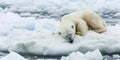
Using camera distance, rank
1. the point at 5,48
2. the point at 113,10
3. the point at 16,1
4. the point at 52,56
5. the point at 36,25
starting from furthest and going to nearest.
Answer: the point at 16,1 → the point at 113,10 → the point at 36,25 → the point at 5,48 → the point at 52,56

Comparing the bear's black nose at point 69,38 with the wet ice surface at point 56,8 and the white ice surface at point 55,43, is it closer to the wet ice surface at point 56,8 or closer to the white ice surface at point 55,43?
the white ice surface at point 55,43

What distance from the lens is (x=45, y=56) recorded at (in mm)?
6363

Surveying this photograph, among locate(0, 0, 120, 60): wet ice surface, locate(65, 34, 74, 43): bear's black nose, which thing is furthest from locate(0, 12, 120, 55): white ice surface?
locate(0, 0, 120, 60): wet ice surface

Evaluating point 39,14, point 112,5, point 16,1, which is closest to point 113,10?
point 112,5

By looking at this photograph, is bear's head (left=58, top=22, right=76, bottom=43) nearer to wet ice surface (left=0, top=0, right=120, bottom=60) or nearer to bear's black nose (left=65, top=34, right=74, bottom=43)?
bear's black nose (left=65, top=34, right=74, bottom=43)

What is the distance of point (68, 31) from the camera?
21.5ft

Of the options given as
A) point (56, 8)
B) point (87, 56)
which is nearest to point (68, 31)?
point (87, 56)

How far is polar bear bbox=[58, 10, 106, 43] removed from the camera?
657cm

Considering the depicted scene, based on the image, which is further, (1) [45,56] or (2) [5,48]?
(2) [5,48]

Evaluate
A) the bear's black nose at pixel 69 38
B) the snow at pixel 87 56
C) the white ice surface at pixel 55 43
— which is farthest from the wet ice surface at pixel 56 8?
the snow at pixel 87 56

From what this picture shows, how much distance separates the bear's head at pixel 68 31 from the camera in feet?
21.4

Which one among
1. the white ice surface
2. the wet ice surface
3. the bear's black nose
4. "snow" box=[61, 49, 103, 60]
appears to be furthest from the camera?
the wet ice surface

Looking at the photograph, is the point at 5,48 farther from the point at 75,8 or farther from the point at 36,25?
the point at 75,8

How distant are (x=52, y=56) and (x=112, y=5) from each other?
7100 mm
